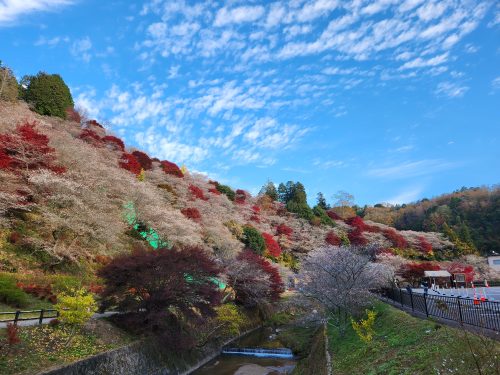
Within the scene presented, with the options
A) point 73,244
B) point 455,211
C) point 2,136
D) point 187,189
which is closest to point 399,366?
A: point 73,244

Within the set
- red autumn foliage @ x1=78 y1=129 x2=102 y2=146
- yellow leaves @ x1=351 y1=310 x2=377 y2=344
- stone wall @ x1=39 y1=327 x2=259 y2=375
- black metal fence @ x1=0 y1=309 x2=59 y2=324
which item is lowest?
stone wall @ x1=39 y1=327 x2=259 y2=375

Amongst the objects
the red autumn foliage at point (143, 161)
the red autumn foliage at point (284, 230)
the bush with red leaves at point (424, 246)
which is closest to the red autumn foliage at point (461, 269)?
the bush with red leaves at point (424, 246)

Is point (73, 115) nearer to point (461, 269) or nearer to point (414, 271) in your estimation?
point (414, 271)

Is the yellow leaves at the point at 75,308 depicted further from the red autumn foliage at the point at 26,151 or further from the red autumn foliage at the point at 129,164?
the red autumn foliage at the point at 129,164

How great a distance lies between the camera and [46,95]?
36.5 m

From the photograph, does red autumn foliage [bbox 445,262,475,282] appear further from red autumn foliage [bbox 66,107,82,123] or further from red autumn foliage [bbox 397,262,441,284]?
red autumn foliage [bbox 66,107,82,123]

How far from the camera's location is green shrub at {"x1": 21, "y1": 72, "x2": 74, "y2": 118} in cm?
3597

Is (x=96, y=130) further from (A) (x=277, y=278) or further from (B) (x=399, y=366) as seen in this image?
(B) (x=399, y=366)

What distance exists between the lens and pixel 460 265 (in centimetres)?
4859

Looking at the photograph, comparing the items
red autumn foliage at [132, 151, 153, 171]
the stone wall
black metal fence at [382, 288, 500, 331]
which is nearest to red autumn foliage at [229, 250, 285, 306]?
the stone wall

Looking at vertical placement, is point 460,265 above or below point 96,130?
below

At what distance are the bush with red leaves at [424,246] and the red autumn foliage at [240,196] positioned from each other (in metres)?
32.7

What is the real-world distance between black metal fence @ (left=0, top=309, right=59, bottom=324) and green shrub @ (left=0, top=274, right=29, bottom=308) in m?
0.90

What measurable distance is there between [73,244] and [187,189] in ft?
75.0
